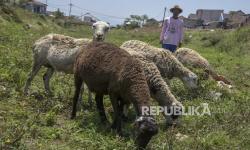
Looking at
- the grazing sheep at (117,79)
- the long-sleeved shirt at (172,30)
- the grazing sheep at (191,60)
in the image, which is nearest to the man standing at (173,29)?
the long-sleeved shirt at (172,30)

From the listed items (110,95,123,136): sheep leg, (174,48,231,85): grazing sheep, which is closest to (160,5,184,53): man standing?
(174,48,231,85): grazing sheep

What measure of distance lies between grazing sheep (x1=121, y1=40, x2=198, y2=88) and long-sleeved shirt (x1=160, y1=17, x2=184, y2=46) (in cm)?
173

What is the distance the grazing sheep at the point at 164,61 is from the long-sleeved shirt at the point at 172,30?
5.68 ft

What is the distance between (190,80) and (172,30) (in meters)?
1.91

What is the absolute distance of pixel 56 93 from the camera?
35.9 ft

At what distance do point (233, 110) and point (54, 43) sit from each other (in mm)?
4167

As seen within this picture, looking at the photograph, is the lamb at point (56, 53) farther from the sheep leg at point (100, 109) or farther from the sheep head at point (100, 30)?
the sheep leg at point (100, 109)

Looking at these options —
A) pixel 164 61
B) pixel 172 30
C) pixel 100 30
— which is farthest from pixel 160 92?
pixel 172 30

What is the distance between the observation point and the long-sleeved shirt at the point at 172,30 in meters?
12.8

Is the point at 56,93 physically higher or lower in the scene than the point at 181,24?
lower

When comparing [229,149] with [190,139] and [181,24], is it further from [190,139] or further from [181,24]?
[181,24]

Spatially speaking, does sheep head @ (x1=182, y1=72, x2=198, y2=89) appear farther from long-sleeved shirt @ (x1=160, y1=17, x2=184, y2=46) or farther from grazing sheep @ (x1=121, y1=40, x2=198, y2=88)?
long-sleeved shirt @ (x1=160, y1=17, x2=184, y2=46)

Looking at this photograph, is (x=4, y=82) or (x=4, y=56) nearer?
(x=4, y=82)

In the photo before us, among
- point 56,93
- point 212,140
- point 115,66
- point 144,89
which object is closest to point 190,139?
point 212,140
